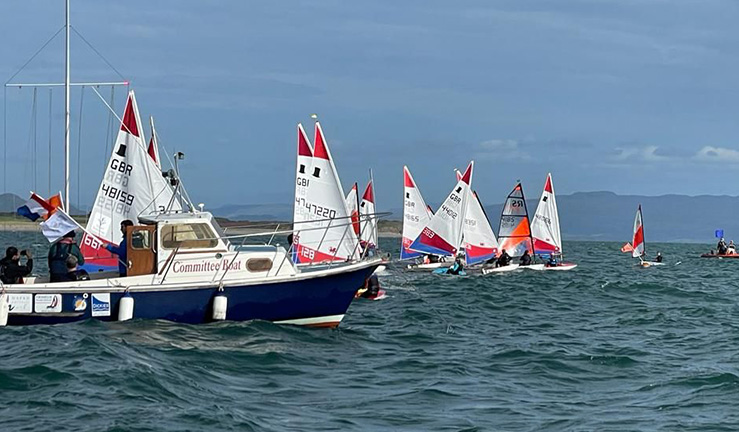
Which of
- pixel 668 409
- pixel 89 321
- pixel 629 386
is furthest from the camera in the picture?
pixel 89 321

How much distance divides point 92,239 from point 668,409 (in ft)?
57.4

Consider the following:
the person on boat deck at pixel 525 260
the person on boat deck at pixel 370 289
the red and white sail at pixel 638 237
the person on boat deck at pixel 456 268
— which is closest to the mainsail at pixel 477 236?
the person on boat deck at pixel 525 260

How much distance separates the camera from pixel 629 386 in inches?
712

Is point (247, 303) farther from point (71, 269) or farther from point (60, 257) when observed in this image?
point (60, 257)

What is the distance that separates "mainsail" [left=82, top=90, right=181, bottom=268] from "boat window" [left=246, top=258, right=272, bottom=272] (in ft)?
24.1

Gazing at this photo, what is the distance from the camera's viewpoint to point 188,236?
2283 centimetres

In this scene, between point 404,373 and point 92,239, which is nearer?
point 404,373

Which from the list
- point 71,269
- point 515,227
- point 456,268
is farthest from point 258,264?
point 515,227

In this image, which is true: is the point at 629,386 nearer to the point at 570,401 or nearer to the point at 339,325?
the point at 570,401

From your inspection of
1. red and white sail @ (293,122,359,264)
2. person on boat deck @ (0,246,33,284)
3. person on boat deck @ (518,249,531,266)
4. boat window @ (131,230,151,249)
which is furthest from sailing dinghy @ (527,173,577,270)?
person on boat deck @ (0,246,33,284)

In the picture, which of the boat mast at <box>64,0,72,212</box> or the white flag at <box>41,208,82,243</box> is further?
the boat mast at <box>64,0,72,212</box>

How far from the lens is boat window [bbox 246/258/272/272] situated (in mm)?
22672

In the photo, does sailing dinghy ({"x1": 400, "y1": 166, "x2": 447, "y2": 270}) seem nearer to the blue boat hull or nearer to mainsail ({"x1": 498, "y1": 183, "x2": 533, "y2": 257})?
mainsail ({"x1": 498, "y1": 183, "x2": 533, "y2": 257})

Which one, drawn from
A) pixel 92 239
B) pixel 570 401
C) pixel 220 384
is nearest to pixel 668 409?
pixel 570 401
